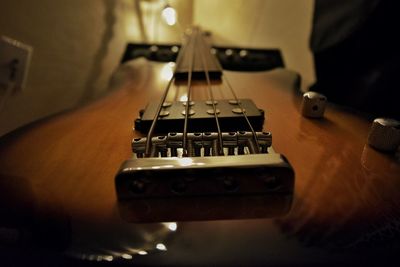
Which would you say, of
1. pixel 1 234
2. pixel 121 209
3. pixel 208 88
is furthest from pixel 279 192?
pixel 208 88

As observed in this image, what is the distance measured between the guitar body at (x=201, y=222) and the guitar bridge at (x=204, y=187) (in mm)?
13

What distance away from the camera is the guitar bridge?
0.28 meters

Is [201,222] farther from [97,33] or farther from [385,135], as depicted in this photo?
[97,33]

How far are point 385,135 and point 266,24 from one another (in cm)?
165

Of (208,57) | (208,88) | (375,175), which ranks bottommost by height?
(375,175)

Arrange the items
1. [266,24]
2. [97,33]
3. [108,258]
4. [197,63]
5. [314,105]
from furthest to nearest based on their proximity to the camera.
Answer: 1. [266,24]
2. [97,33]
3. [197,63]
4. [314,105]
5. [108,258]

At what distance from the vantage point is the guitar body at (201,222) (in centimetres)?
24

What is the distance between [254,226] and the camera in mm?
265

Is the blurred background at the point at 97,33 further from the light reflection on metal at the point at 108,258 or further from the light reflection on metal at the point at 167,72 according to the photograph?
the light reflection on metal at the point at 108,258

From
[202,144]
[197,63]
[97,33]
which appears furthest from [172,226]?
[97,33]

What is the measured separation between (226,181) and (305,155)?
0.17 metres

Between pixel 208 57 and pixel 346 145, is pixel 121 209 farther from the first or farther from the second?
pixel 208 57

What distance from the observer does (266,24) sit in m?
1.86

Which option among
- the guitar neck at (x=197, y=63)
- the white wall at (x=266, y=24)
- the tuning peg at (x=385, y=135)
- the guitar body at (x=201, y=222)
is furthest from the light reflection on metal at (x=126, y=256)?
the white wall at (x=266, y=24)
